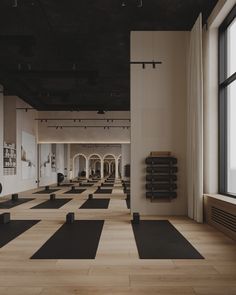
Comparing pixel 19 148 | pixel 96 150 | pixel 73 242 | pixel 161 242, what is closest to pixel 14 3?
pixel 73 242

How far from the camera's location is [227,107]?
23.4 feet

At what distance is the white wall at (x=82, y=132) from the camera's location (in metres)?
18.2

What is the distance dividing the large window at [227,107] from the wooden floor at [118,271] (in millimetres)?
1646

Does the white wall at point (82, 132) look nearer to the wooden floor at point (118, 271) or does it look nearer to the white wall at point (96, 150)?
the wooden floor at point (118, 271)

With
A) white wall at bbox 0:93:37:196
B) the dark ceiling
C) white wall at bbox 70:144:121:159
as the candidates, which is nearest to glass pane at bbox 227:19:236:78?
the dark ceiling

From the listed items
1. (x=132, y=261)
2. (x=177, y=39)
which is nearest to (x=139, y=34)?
(x=177, y=39)

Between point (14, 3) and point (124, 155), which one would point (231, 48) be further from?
point (124, 155)

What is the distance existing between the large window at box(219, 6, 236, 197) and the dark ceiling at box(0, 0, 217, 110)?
0.71m

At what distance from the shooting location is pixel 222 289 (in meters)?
3.29

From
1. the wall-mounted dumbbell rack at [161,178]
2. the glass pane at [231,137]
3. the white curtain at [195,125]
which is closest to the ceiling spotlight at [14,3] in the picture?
the white curtain at [195,125]

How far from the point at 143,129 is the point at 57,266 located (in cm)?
469

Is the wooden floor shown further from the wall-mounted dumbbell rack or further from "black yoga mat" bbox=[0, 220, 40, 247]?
the wall-mounted dumbbell rack

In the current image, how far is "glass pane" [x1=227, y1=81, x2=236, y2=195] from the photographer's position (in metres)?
6.81

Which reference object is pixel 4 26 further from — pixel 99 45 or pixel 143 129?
pixel 143 129
